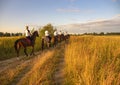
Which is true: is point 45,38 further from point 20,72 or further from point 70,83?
point 70,83

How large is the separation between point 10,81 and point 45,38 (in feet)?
65.8

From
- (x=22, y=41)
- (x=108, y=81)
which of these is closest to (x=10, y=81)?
(x=108, y=81)

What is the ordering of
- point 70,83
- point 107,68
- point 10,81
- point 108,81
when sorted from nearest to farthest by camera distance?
point 108,81, point 107,68, point 70,83, point 10,81

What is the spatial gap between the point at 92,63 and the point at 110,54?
3499mm

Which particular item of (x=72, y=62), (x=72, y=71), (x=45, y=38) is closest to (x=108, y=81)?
(x=72, y=71)

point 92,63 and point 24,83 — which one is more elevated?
point 92,63

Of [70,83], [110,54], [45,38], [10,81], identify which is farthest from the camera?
[45,38]

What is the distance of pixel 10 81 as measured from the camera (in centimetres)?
987

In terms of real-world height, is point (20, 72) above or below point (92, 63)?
below

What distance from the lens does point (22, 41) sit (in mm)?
21078

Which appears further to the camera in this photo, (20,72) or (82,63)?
(20,72)

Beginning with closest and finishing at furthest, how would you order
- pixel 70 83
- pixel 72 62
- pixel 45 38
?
pixel 70 83
pixel 72 62
pixel 45 38

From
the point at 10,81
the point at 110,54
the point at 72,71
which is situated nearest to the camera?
the point at 10,81

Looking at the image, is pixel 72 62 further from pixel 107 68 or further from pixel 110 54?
pixel 107 68
